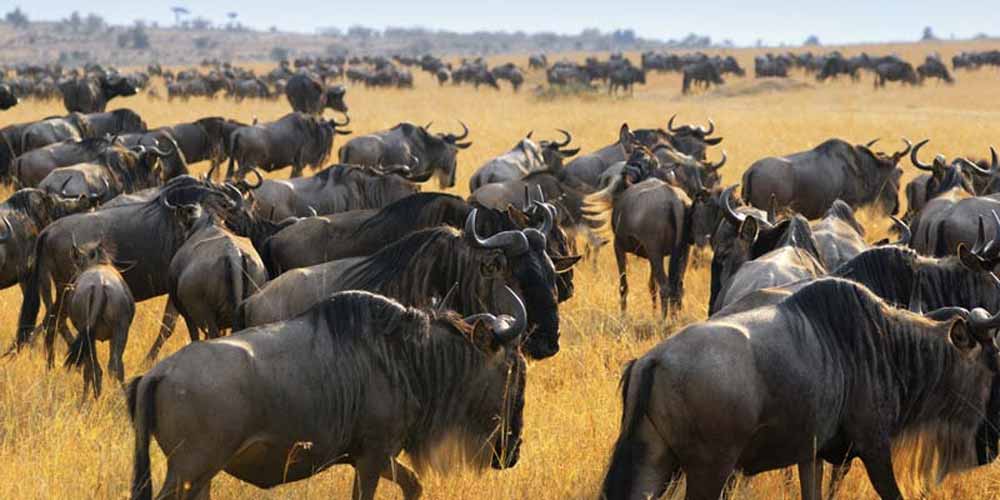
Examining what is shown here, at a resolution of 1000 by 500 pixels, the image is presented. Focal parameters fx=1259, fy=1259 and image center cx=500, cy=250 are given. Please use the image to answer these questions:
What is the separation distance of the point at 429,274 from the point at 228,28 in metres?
177

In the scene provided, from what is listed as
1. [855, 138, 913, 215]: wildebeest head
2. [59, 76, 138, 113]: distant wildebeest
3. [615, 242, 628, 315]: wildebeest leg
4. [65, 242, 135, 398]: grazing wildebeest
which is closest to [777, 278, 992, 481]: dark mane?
[65, 242, 135, 398]: grazing wildebeest

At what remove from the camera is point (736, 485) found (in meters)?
4.89

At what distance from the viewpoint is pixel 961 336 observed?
15.0 feet

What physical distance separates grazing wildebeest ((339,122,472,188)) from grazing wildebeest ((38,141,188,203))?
11.8ft

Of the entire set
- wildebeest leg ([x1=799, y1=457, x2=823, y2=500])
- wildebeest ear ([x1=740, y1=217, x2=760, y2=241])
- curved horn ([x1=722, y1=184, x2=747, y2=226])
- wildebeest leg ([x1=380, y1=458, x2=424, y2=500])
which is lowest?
wildebeest leg ([x1=380, y1=458, x2=424, y2=500])

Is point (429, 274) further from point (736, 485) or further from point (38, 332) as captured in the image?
point (38, 332)

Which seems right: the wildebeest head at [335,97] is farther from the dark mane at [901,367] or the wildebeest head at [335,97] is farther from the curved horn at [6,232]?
the dark mane at [901,367]

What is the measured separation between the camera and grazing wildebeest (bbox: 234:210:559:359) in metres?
5.96

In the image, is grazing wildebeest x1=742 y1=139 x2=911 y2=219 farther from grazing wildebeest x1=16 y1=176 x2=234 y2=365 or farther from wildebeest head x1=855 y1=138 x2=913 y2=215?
grazing wildebeest x1=16 y1=176 x2=234 y2=365

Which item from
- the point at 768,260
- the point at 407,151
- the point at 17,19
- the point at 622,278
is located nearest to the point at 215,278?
the point at 768,260

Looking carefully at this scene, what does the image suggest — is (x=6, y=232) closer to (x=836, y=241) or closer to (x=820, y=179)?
(x=836, y=241)

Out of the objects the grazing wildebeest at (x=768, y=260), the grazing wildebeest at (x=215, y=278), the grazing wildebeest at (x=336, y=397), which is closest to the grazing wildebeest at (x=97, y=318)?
the grazing wildebeest at (x=215, y=278)

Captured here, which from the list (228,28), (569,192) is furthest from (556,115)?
(228,28)

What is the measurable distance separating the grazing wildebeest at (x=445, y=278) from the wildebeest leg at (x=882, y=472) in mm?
1930
